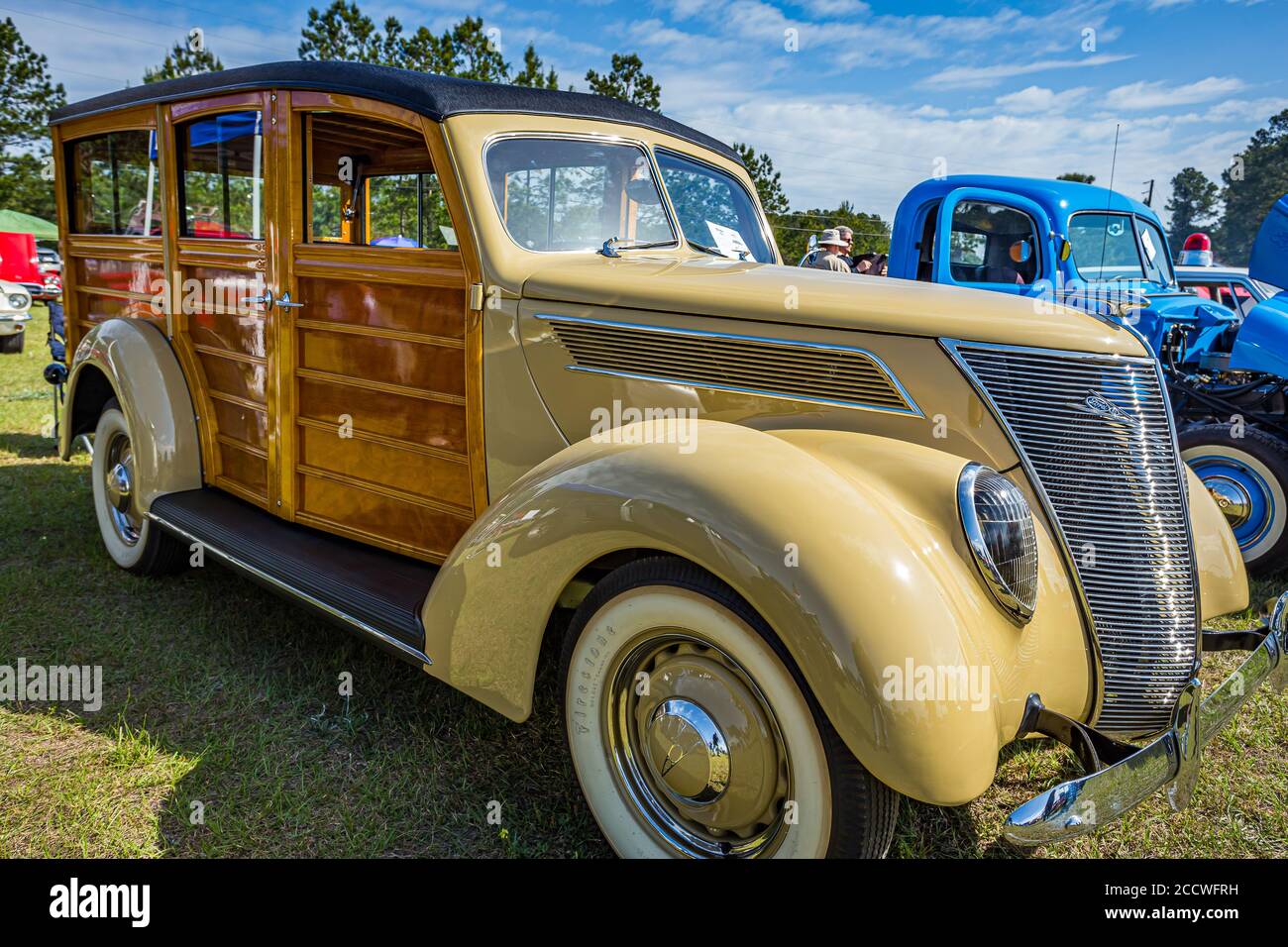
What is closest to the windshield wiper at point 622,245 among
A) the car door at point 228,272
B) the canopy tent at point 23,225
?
the car door at point 228,272

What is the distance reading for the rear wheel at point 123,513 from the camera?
4.00 metres

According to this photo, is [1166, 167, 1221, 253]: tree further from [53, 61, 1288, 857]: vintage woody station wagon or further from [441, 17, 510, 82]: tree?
[53, 61, 1288, 857]: vintage woody station wagon

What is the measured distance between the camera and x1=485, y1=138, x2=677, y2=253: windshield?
9.09ft

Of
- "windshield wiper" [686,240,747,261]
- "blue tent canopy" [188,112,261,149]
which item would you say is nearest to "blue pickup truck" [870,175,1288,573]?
"windshield wiper" [686,240,747,261]

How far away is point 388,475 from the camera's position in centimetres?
312

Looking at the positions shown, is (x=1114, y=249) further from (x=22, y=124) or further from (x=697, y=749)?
(x=22, y=124)

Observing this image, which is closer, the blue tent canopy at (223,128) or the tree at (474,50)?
the blue tent canopy at (223,128)

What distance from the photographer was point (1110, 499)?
82.0 inches

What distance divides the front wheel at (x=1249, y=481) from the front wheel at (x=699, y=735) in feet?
12.2

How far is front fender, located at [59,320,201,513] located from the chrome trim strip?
301mm

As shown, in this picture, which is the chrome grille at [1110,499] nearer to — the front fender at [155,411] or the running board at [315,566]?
the running board at [315,566]

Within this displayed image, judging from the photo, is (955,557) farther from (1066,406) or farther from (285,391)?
(285,391)
